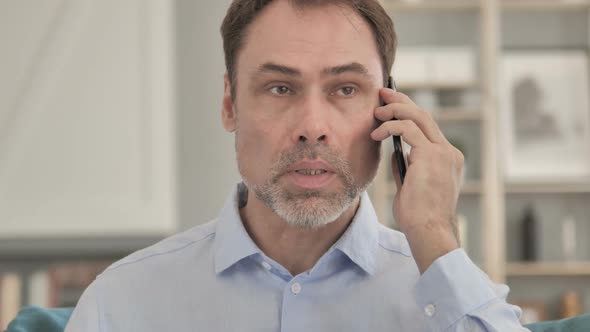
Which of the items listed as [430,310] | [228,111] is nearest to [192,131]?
[228,111]

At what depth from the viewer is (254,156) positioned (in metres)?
1.56

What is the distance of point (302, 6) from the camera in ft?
5.14

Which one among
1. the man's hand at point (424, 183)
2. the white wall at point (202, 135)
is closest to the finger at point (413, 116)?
the man's hand at point (424, 183)

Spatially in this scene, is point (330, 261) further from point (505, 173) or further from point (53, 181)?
point (505, 173)

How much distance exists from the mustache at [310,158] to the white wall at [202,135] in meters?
2.84

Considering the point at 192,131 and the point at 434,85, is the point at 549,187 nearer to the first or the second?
the point at 434,85

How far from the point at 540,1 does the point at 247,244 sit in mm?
3700

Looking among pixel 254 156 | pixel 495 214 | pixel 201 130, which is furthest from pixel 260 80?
pixel 495 214

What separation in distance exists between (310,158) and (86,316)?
1.49 feet

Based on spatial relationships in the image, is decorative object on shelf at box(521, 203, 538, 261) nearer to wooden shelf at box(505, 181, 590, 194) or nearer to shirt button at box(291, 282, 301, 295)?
wooden shelf at box(505, 181, 590, 194)

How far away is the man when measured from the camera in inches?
58.5

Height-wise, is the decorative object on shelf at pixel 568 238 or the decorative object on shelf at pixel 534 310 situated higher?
the decorative object on shelf at pixel 568 238

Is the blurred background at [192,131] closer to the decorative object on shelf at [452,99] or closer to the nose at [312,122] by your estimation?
the decorative object on shelf at [452,99]

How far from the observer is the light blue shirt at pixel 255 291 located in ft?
4.92
